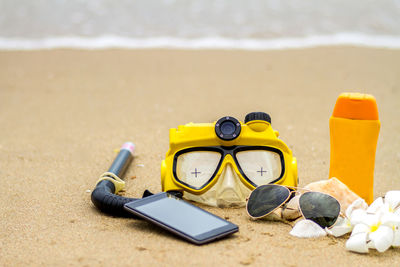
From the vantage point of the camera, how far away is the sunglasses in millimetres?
2324

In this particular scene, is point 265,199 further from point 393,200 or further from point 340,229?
point 393,200

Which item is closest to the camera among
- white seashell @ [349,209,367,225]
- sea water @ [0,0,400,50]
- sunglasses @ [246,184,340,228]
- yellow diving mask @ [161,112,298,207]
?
white seashell @ [349,209,367,225]

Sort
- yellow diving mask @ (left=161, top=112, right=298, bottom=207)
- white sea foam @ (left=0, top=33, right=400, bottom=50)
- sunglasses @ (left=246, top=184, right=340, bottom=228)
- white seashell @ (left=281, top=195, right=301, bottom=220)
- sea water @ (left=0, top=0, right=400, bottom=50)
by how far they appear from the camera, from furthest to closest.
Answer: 1. sea water @ (left=0, top=0, right=400, bottom=50)
2. white sea foam @ (left=0, top=33, right=400, bottom=50)
3. yellow diving mask @ (left=161, top=112, right=298, bottom=207)
4. white seashell @ (left=281, top=195, right=301, bottom=220)
5. sunglasses @ (left=246, top=184, right=340, bottom=228)

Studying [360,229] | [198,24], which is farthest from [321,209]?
[198,24]

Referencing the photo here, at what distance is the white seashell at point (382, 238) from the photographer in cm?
210

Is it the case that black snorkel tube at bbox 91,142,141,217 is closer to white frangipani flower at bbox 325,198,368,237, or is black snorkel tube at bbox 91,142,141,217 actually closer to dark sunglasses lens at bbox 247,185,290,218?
dark sunglasses lens at bbox 247,185,290,218

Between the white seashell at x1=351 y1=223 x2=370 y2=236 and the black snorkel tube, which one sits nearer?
the white seashell at x1=351 y1=223 x2=370 y2=236

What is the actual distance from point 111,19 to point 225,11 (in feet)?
6.46

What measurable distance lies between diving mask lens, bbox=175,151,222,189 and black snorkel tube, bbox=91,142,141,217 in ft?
0.68

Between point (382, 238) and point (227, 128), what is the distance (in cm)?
87

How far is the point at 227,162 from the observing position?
2.56 m

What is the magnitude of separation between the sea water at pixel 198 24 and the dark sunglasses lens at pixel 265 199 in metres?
5.18

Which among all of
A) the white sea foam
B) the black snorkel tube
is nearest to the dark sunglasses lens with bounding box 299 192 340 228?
the black snorkel tube

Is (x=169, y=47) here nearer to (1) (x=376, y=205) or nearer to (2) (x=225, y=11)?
(2) (x=225, y=11)
